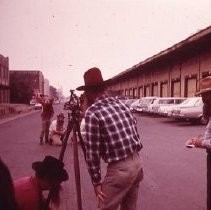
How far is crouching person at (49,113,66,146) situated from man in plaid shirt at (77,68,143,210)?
11.2 metres

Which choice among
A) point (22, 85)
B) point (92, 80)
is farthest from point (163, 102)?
point (22, 85)

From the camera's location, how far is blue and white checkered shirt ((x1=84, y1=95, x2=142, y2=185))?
386 centimetres

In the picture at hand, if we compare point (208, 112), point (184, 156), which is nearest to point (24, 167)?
point (184, 156)

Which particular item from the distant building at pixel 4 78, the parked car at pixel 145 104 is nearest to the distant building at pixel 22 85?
the distant building at pixel 4 78

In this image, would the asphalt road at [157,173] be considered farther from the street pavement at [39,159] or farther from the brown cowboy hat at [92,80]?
the brown cowboy hat at [92,80]

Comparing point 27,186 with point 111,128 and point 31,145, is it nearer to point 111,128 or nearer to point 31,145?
point 111,128

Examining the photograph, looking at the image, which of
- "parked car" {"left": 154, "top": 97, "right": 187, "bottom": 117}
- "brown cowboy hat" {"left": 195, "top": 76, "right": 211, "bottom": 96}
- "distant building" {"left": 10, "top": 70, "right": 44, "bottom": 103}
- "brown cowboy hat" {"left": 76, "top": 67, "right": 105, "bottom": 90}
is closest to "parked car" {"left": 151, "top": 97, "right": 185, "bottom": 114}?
"parked car" {"left": 154, "top": 97, "right": 187, "bottom": 117}

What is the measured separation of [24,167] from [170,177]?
143 inches

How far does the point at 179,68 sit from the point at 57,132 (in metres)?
25.8

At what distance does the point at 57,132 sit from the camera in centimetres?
1548

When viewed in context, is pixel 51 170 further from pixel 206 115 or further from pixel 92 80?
pixel 206 115

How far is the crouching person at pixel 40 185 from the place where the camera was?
363 cm

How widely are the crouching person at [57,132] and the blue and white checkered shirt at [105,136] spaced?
1126 centimetres

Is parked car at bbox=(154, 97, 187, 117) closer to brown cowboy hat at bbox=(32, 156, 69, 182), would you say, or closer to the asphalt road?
the asphalt road
